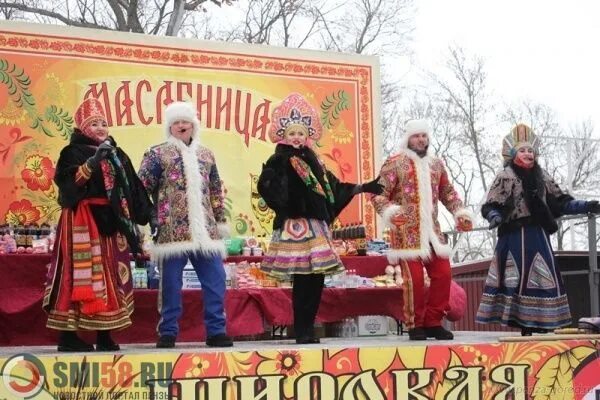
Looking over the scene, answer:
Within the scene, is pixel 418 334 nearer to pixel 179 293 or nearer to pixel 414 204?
pixel 414 204

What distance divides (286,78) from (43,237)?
2608mm

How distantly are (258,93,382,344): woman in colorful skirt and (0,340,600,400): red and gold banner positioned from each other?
115 cm

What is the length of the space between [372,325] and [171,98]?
8.16ft

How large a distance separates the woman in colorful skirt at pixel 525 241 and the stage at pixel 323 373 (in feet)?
4.09

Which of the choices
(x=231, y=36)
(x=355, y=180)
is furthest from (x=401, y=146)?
(x=231, y=36)

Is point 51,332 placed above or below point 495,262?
below

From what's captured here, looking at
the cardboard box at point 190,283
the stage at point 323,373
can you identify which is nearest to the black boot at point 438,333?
the stage at point 323,373

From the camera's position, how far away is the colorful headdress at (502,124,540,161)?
6.17 meters

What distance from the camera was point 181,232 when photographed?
5359mm

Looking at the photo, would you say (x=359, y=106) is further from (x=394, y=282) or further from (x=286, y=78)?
(x=394, y=282)

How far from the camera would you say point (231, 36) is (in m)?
20.1

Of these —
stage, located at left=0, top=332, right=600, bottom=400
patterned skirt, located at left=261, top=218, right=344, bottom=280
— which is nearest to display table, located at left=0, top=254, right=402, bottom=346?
patterned skirt, located at left=261, top=218, right=344, bottom=280

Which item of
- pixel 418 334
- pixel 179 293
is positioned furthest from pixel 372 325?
pixel 179 293

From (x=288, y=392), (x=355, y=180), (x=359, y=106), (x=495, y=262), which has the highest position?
(x=359, y=106)
